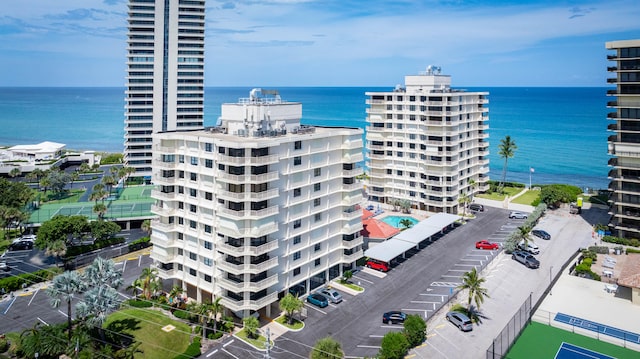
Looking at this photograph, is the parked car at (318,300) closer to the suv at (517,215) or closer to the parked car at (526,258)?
the parked car at (526,258)

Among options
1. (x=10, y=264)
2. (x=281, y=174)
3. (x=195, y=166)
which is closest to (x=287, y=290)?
(x=281, y=174)

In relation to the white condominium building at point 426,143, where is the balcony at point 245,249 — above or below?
below

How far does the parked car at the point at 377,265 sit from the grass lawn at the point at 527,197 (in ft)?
172

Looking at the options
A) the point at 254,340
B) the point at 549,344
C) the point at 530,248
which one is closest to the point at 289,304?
the point at 254,340

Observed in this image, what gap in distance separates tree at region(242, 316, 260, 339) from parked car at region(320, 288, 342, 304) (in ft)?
37.5

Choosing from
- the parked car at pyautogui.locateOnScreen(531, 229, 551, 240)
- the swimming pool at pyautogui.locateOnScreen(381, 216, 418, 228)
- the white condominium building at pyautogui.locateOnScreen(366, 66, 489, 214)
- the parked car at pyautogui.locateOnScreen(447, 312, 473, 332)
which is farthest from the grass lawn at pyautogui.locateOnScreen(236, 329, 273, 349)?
the parked car at pyautogui.locateOnScreen(531, 229, 551, 240)

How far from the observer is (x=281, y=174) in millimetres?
52594

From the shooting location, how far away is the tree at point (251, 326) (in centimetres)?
4772

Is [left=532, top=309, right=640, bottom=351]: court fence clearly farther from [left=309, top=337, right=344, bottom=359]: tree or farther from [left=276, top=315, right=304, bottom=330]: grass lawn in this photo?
[left=276, top=315, right=304, bottom=330]: grass lawn

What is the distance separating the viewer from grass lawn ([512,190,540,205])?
105m

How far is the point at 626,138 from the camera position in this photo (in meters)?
77.6

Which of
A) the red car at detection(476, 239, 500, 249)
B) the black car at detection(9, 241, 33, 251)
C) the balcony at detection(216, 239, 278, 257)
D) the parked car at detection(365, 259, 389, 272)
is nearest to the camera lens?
the balcony at detection(216, 239, 278, 257)

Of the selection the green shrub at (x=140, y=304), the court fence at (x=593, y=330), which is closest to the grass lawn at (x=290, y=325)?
the green shrub at (x=140, y=304)

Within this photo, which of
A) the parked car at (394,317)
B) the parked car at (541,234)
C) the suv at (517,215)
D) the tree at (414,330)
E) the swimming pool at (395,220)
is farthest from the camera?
the suv at (517,215)
